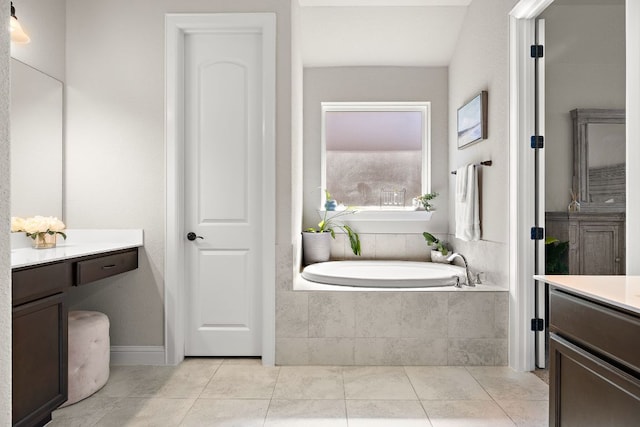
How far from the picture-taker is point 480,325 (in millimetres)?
2980

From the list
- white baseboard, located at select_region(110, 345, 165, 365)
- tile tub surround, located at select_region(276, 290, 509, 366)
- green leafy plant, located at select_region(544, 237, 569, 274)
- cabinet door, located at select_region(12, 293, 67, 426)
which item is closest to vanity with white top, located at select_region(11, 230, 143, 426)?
cabinet door, located at select_region(12, 293, 67, 426)

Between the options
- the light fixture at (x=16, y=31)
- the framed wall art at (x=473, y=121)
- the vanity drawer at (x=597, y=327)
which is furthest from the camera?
the framed wall art at (x=473, y=121)

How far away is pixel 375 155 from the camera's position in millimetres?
4426

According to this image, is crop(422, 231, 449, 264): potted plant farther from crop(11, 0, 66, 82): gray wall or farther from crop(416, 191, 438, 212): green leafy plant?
crop(11, 0, 66, 82): gray wall

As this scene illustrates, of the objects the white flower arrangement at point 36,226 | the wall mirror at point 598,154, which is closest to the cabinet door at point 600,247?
the wall mirror at point 598,154

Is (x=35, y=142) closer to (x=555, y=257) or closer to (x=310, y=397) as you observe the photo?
(x=310, y=397)

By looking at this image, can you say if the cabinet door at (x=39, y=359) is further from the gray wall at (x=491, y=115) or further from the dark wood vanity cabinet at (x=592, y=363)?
the gray wall at (x=491, y=115)

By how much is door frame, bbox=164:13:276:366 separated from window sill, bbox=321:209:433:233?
1.35m

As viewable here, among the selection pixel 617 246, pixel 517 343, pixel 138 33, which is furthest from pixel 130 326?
pixel 617 246

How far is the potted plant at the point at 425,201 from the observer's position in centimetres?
421

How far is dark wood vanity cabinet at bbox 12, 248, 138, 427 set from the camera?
1.83 meters

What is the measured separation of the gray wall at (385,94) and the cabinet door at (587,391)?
9.02 feet

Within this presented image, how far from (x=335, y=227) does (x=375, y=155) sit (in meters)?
0.82

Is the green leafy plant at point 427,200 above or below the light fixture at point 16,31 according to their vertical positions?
below
